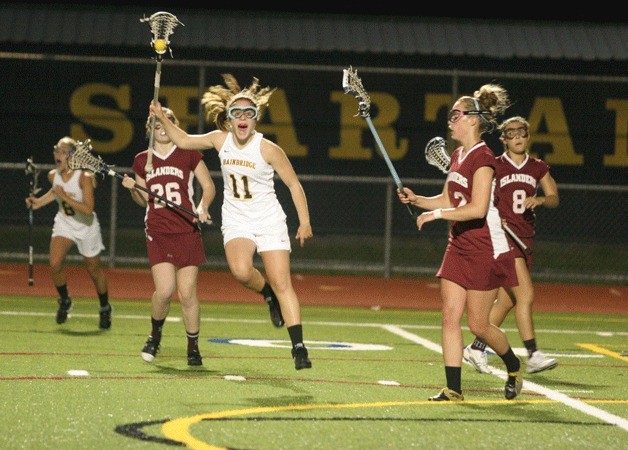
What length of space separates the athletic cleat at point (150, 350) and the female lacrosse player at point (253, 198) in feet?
3.62

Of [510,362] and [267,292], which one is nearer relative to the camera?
[510,362]

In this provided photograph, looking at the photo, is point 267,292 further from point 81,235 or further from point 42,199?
point 42,199

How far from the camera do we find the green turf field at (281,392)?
21.3ft

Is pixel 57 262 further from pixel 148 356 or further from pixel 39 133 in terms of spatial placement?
pixel 39 133

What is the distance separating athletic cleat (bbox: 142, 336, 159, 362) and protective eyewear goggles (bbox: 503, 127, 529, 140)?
3.25 metres

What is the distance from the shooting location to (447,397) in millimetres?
7820

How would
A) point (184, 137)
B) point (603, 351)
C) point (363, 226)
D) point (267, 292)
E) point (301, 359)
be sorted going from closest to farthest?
point (301, 359) → point (184, 137) → point (267, 292) → point (603, 351) → point (363, 226)

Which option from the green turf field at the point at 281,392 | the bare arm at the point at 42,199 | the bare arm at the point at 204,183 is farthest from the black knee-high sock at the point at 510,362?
the bare arm at the point at 42,199

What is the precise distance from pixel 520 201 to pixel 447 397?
2.62 metres

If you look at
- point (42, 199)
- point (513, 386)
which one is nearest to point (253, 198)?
point (513, 386)

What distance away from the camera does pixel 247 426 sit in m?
6.75

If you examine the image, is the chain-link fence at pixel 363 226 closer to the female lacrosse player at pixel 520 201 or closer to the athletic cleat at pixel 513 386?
the female lacrosse player at pixel 520 201

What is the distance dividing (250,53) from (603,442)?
21446mm

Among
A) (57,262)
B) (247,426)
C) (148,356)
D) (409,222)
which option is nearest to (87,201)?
(57,262)
